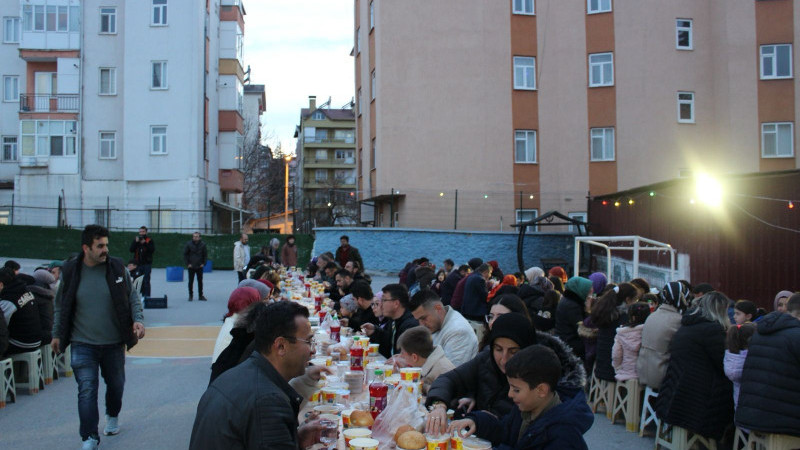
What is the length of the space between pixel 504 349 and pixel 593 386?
4.95m

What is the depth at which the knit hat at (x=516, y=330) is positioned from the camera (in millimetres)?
4102

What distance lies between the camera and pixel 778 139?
25.4 meters

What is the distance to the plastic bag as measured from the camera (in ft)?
12.7

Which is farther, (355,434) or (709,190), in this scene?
(709,190)

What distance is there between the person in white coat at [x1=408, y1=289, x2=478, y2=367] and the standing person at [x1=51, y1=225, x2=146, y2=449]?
268cm

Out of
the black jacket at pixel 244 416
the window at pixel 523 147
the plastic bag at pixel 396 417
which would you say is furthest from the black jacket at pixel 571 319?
the window at pixel 523 147

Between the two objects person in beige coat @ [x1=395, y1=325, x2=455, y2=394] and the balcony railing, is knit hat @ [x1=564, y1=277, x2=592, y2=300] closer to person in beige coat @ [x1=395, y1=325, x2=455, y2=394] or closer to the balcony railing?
person in beige coat @ [x1=395, y1=325, x2=455, y2=394]

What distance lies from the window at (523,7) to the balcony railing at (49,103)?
22587 mm

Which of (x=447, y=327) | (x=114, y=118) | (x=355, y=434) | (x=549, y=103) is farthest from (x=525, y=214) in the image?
(x=355, y=434)

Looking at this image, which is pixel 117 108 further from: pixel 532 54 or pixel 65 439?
pixel 65 439

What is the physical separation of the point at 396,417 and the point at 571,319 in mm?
5071

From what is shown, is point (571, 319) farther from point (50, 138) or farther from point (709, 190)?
point (50, 138)

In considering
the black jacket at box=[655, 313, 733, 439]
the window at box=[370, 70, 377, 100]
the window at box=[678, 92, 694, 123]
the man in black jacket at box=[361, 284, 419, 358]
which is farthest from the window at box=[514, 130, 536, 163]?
the black jacket at box=[655, 313, 733, 439]

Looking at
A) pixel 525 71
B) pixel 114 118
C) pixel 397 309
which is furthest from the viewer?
pixel 114 118
